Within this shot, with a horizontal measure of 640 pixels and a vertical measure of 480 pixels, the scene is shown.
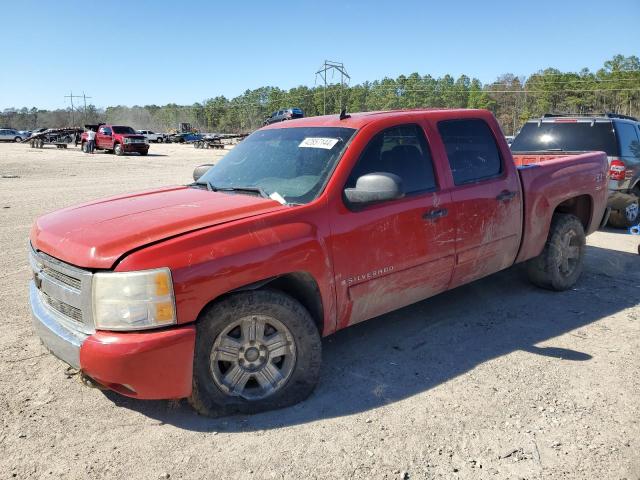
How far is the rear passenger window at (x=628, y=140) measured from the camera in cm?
856

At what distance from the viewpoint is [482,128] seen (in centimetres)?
464

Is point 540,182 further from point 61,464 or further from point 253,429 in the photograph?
point 61,464

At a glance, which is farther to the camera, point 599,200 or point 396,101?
point 396,101

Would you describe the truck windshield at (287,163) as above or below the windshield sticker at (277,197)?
above

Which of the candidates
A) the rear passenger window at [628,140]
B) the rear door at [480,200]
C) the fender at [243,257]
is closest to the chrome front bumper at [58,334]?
the fender at [243,257]

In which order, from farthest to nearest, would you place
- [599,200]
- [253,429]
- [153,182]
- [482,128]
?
[153,182]
[599,200]
[482,128]
[253,429]

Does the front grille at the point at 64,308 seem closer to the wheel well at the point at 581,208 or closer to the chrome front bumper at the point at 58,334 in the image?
the chrome front bumper at the point at 58,334

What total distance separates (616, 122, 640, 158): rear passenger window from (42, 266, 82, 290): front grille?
28.2 feet

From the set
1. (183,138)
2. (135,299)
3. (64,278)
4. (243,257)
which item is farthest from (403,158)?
(183,138)

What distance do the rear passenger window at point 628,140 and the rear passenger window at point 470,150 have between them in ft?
17.1

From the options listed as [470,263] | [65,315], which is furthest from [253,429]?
[470,263]

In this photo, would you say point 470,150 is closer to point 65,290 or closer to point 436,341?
point 436,341

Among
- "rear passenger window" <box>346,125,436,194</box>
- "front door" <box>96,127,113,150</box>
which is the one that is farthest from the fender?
"front door" <box>96,127,113,150</box>

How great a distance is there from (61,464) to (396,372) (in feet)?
7.01
